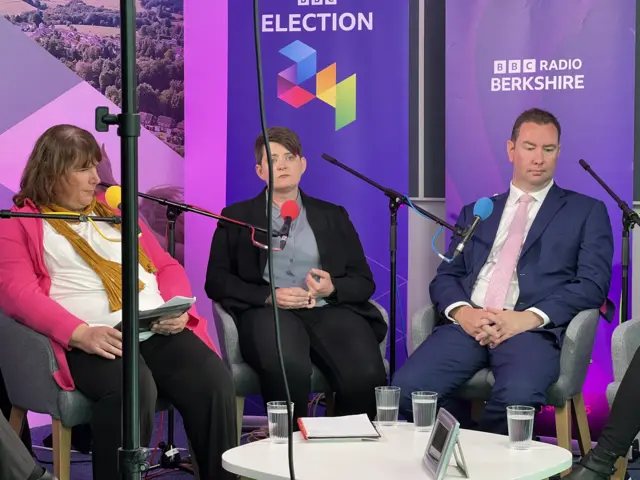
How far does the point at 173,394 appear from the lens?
336 centimetres

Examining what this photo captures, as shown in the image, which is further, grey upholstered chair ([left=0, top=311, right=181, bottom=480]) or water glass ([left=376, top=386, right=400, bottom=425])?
grey upholstered chair ([left=0, top=311, right=181, bottom=480])

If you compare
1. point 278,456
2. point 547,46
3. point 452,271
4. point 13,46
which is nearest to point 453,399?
point 452,271

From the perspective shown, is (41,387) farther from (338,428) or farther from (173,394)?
(338,428)

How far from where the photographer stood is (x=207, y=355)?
3.45m

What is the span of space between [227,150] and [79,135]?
1.14 metres

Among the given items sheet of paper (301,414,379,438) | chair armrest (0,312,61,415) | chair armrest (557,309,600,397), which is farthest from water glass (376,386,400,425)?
chair armrest (0,312,61,415)

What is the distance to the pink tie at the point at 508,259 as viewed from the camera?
384 centimetres

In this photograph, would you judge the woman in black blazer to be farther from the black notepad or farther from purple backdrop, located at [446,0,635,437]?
purple backdrop, located at [446,0,635,437]

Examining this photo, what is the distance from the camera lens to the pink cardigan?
323 centimetres

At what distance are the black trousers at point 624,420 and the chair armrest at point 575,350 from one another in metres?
0.34

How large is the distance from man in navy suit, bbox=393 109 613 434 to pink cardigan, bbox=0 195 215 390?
93 cm

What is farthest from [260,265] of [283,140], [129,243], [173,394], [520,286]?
[129,243]

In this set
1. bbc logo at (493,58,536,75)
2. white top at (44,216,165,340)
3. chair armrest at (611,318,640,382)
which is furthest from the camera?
bbc logo at (493,58,536,75)

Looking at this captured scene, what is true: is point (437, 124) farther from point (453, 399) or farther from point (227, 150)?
point (453, 399)
